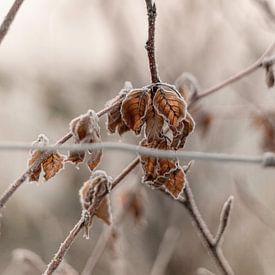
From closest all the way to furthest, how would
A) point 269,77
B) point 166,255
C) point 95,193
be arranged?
point 95,193
point 269,77
point 166,255

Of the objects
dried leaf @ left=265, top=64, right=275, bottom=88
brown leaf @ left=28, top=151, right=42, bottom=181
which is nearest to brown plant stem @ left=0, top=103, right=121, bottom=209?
brown leaf @ left=28, top=151, right=42, bottom=181

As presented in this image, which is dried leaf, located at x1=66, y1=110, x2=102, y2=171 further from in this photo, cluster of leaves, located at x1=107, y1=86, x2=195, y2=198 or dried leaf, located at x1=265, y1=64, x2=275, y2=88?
dried leaf, located at x1=265, y1=64, x2=275, y2=88

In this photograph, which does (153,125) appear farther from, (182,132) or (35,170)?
(35,170)

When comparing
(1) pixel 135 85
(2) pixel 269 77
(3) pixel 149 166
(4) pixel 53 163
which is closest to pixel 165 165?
(3) pixel 149 166

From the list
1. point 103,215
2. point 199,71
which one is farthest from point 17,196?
point 103,215

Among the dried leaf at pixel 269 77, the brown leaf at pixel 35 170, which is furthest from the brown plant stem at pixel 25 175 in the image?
the dried leaf at pixel 269 77

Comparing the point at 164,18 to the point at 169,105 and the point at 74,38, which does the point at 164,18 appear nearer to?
the point at 74,38

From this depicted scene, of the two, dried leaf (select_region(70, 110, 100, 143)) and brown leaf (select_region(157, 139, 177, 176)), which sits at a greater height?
brown leaf (select_region(157, 139, 177, 176))
